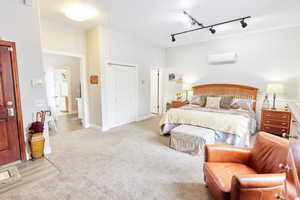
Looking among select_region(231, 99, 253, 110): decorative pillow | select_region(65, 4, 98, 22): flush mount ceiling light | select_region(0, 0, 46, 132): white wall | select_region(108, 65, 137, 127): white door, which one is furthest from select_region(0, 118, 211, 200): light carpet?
select_region(65, 4, 98, 22): flush mount ceiling light

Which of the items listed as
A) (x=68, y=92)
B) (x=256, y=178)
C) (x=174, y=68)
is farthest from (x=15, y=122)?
(x=174, y=68)

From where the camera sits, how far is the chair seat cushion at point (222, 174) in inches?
57.3

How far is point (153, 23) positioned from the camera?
12.5 feet

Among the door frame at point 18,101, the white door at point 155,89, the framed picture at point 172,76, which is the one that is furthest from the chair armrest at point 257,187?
the white door at point 155,89

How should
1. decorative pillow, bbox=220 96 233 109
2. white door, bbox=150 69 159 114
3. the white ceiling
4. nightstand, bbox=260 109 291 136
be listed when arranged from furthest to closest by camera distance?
1. white door, bbox=150 69 159 114
2. decorative pillow, bbox=220 96 233 109
3. nightstand, bbox=260 109 291 136
4. the white ceiling

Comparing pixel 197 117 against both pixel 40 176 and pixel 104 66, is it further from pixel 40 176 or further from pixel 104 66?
pixel 40 176

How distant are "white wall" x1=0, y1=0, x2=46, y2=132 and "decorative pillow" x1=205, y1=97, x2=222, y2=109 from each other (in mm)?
4097

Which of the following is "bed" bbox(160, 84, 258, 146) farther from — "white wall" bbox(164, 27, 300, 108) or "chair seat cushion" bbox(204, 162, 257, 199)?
"chair seat cushion" bbox(204, 162, 257, 199)

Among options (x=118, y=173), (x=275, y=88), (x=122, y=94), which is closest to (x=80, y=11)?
(x=122, y=94)

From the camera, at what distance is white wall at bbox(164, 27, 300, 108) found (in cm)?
401

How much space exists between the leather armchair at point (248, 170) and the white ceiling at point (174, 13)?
2.57 m

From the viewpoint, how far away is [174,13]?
10.7ft

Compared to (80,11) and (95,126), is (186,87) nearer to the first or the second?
(95,126)

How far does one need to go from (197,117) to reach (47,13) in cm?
400
